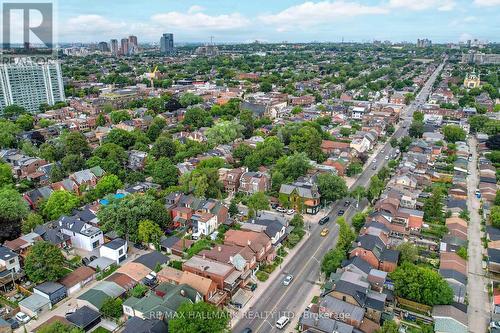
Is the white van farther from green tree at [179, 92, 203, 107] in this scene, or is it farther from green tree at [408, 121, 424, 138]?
green tree at [179, 92, 203, 107]

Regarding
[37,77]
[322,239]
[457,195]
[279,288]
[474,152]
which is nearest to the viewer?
[279,288]

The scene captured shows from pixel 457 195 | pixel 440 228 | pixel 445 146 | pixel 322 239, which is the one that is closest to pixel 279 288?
pixel 322 239

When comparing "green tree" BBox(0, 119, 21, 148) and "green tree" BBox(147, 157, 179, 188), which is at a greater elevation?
"green tree" BBox(0, 119, 21, 148)

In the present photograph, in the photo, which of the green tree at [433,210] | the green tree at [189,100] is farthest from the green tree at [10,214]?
the green tree at [189,100]

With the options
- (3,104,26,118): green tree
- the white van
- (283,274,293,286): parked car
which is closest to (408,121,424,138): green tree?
(283,274,293,286): parked car

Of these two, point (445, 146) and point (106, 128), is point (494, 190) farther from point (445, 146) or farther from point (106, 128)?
point (106, 128)

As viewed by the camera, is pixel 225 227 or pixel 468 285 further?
pixel 225 227
